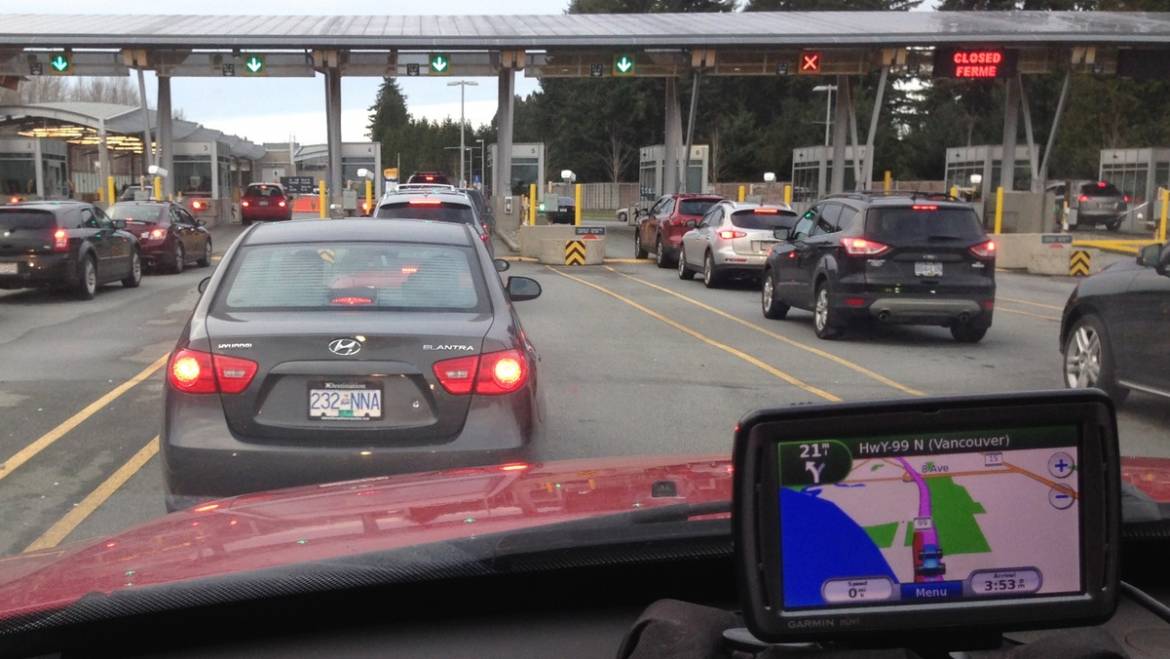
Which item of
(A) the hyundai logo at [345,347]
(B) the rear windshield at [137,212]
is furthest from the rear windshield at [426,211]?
(B) the rear windshield at [137,212]

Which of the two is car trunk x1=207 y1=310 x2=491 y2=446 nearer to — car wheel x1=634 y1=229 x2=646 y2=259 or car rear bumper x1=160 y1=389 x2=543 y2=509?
car rear bumper x1=160 y1=389 x2=543 y2=509

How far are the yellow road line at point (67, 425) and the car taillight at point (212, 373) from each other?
2584 millimetres

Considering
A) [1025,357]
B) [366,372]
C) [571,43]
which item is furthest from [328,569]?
[571,43]

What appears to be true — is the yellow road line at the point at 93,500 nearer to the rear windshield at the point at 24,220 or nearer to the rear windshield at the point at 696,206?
the rear windshield at the point at 24,220

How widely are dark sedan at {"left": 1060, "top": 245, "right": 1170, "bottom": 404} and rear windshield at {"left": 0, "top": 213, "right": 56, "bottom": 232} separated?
48.8 ft

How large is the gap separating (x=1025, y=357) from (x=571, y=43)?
2592cm

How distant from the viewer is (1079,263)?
27281 mm

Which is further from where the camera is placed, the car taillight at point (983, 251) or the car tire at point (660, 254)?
the car tire at point (660, 254)

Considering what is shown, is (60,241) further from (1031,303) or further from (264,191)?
(264,191)

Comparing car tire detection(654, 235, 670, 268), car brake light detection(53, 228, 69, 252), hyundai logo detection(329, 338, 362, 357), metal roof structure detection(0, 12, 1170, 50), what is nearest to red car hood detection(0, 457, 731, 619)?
hyundai logo detection(329, 338, 362, 357)

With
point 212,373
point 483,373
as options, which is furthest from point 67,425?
point 483,373

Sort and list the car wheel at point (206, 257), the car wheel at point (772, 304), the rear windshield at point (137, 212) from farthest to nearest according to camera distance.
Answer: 1. the car wheel at point (206, 257)
2. the rear windshield at point (137, 212)
3. the car wheel at point (772, 304)

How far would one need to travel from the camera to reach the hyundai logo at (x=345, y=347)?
17.1ft

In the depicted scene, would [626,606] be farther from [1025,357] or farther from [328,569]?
[1025,357]
